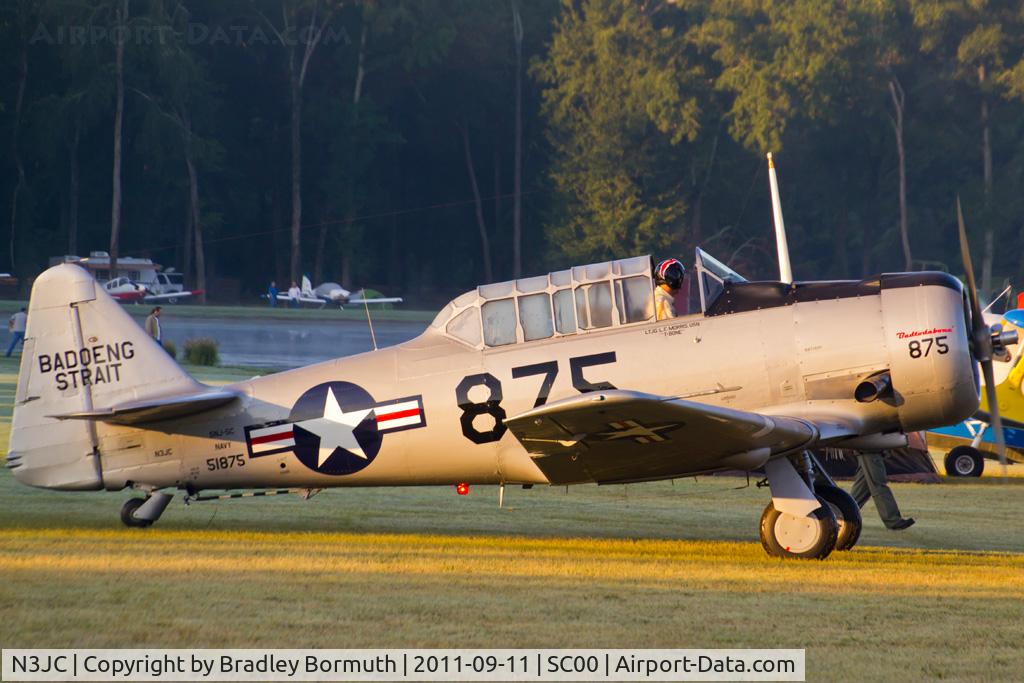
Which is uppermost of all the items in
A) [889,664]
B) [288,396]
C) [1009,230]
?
[1009,230]

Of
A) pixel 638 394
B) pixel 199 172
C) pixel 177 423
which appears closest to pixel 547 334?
pixel 638 394

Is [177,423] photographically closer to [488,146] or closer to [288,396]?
[288,396]

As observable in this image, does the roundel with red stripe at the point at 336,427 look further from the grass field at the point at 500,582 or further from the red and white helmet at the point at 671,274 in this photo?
the red and white helmet at the point at 671,274

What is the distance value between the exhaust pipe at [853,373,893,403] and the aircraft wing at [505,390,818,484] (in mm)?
529

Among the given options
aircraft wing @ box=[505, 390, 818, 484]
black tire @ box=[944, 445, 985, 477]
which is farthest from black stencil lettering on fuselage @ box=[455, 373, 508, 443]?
black tire @ box=[944, 445, 985, 477]

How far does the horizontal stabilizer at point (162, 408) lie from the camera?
10.4 metres

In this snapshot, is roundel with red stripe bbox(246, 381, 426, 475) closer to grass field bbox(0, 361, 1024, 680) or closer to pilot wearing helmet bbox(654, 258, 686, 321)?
grass field bbox(0, 361, 1024, 680)

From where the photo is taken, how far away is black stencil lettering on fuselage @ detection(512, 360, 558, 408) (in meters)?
10.1

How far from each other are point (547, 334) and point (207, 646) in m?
4.29

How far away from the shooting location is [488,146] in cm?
7050

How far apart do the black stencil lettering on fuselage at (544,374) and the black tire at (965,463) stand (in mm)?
8652

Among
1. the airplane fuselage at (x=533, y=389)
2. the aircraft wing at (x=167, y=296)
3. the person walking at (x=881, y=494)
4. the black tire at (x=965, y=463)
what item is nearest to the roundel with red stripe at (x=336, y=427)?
the airplane fuselage at (x=533, y=389)

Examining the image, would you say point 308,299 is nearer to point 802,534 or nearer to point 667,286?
point 667,286

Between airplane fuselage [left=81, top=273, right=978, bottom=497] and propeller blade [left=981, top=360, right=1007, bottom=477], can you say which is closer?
airplane fuselage [left=81, top=273, right=978, bottom=497]
